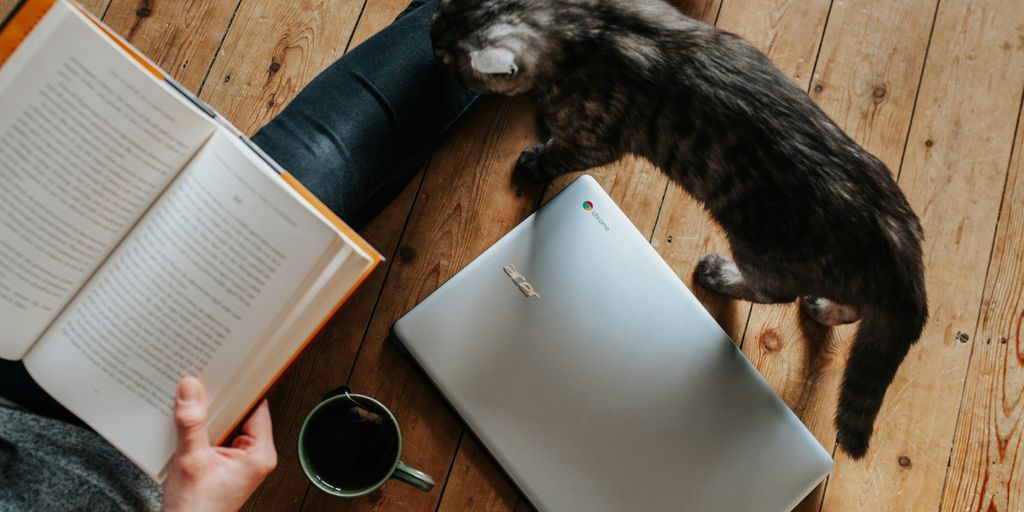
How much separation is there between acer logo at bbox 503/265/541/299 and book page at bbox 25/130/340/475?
0.37 meters

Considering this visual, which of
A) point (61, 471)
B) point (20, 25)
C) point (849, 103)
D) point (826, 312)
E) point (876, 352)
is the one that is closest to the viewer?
point (20, 25)

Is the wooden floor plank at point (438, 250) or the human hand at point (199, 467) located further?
the wooden floor plank at point (438, 250)

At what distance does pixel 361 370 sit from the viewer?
1151 millimetres

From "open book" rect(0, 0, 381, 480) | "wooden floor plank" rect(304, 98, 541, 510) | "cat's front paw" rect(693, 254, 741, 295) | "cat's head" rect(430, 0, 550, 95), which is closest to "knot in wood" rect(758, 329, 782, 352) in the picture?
"cat's front paw" rect(693, 254, 741, 295)

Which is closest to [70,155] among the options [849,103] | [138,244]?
[138,244]

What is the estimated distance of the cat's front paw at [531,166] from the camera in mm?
1168

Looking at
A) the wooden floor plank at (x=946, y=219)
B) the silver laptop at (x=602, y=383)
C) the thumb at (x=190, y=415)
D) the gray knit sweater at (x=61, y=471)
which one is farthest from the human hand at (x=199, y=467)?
the wooden floor plank at (x=946, y=219)

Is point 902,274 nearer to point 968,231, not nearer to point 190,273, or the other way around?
point 968,231

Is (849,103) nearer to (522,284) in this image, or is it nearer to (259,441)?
(522,284)

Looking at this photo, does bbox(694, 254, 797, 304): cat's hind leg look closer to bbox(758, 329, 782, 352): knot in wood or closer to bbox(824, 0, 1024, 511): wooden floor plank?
bbox(758, 329, 782, 352): knot in wood

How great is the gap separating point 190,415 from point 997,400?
1.26m

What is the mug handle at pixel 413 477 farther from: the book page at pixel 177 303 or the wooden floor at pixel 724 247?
the book page at pixel 177 303

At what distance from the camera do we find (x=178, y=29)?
1.22 m

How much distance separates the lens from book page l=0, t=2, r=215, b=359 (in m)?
0.70
